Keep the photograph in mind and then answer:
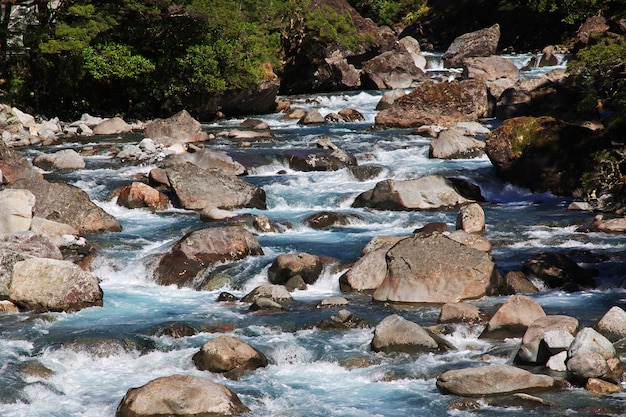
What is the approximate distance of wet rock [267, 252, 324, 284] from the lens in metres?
14.9

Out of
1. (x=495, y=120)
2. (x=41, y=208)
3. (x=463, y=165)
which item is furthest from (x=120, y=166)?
(x=495, y=120)

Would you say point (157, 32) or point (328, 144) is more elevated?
point (157, 32)

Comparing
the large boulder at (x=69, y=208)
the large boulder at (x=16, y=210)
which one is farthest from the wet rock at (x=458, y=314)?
the large boulder at (x=69, y=208)

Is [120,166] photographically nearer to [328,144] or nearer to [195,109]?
[328,144]

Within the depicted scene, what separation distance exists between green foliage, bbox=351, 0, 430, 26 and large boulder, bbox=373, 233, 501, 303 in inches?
2006

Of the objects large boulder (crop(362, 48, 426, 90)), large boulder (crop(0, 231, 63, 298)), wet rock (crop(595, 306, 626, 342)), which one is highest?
large boulder (crop(362, 48, 426, 90))

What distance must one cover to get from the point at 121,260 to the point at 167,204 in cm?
447

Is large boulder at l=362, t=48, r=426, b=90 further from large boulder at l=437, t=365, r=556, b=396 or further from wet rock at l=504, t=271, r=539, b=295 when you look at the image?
large boulder at l=437, t=365, r=556, b=396

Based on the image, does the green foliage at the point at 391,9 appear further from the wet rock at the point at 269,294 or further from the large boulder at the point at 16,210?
the wet rock at the point at 269,294

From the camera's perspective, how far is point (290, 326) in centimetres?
1233

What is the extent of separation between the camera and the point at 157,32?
32.8 metres

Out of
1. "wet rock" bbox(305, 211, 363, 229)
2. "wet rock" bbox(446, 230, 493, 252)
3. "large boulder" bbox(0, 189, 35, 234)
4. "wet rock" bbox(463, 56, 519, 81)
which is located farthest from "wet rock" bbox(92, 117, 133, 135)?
"wet rock" bbox(446, 230, 493, 252)

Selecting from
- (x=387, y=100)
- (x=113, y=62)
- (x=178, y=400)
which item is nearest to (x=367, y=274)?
(x=178, y=400)

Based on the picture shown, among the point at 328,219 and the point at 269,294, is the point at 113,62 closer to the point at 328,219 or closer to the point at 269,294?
the point at 328,219
